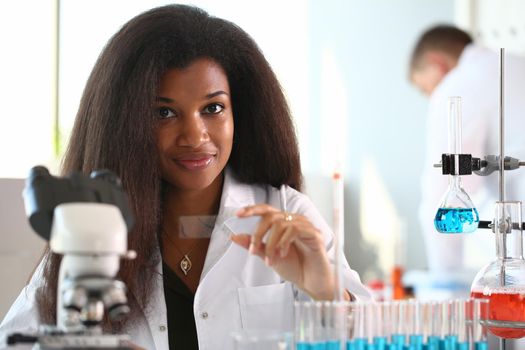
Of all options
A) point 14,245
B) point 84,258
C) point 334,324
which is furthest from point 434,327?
point 14,245

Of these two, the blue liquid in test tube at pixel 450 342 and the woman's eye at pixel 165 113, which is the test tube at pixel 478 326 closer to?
the blue liquid in test tube at pixel 450 342

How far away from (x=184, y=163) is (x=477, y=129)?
2344mm

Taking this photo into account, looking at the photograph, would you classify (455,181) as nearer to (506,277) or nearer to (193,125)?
(506,277)

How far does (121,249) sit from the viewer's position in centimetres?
110

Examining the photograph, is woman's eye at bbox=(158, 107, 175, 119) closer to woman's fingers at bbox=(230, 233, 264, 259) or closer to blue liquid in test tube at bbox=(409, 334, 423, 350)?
woman's fingers at bbox=(230, 233, 264, 259)

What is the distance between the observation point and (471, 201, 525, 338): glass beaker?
63.3 inches

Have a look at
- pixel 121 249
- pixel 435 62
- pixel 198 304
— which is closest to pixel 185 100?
pixel 198 304

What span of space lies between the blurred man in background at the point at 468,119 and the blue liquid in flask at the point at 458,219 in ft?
4.65

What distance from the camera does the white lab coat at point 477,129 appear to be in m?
3.58

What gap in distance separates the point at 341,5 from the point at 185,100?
4369mm

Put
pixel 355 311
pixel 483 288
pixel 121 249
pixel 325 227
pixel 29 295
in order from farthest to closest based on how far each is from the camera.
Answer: pixel 325 227
pixel 29 295
pixel 483 288
pixel 355 311
pixel 121 249

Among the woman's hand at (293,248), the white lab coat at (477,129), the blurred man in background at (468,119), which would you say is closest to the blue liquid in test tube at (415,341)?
the woman's hand at (293,248)

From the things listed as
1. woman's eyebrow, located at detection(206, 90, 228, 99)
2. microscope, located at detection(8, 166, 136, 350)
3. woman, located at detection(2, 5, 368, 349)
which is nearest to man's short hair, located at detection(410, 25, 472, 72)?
woman, located at detection(2, 5, 368, 349)

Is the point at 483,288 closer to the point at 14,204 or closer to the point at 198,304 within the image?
the point at 198,304
